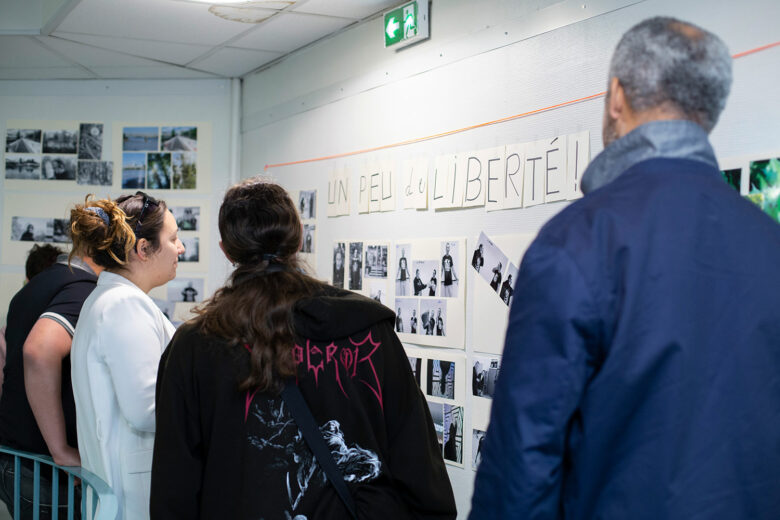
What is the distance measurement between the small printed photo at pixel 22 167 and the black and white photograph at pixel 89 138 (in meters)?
0.25

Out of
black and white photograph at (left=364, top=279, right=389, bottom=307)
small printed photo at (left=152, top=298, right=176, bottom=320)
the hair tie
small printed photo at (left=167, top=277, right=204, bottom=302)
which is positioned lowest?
small printed photo at (left=152, top=298, right=176, bottom=320)

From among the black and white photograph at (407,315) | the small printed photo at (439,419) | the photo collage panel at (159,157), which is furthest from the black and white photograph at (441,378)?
the photo collage panel at (159,157)

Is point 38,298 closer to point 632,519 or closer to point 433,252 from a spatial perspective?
point 433,252

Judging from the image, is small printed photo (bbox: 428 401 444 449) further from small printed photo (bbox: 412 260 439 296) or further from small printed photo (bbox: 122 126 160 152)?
small printed photo (bbox: 122 126 160 152)

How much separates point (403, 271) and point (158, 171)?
1.92 metres

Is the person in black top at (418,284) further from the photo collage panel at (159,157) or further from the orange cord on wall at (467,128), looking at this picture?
the photo collage panel at (159,157)

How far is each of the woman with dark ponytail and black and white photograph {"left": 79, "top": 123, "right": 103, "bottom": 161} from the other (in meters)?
2.95

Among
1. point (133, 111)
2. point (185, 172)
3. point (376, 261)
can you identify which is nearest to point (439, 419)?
point (376, 261)

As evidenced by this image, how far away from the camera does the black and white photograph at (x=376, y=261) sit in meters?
3.02

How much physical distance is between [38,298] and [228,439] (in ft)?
3.83

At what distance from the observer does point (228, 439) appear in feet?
4.86

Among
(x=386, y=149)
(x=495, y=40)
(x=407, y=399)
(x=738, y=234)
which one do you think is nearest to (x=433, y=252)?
(x=386, y=149)

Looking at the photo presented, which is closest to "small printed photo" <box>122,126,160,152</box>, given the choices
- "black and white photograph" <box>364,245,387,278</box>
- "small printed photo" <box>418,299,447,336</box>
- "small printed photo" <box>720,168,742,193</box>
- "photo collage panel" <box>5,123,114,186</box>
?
"photo collage panel" <box>5,123,114,186</box>

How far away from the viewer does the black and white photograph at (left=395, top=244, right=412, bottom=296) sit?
9.43ft
